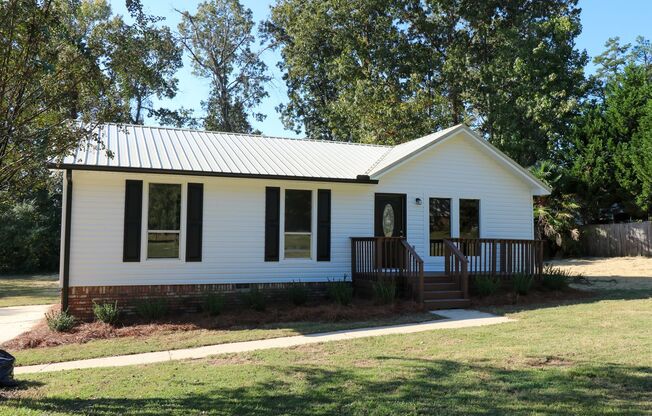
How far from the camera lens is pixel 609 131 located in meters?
24.5

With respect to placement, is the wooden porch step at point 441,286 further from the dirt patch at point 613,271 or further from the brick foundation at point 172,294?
the dirt patch at point 613,271

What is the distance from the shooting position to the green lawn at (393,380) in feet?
16.1

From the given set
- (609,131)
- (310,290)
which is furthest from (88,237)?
(609,131)

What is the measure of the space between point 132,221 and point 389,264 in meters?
5.86

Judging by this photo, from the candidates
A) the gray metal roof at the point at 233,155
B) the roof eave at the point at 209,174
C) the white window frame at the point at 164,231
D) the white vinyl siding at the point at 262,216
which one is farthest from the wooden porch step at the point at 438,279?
the white window frame at the point at 164,231

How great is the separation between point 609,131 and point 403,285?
1785 centimetres

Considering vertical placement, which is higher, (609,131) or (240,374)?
(609,131)

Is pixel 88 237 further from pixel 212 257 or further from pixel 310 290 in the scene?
pixel 310 290

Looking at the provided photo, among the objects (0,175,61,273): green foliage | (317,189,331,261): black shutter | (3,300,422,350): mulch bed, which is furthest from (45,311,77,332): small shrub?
(0,175,61,273): green foliage

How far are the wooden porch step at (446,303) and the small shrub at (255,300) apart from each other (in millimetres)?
3563

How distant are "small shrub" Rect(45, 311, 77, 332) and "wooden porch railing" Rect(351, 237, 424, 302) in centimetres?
629

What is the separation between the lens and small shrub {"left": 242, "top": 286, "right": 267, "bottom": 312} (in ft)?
37.0

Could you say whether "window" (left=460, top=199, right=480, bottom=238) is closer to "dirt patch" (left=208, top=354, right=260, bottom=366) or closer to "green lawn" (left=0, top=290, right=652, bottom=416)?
"green lawn" (left=0, top=290, right=652, bottom=416)

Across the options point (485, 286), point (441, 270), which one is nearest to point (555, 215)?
point (441, 270)
